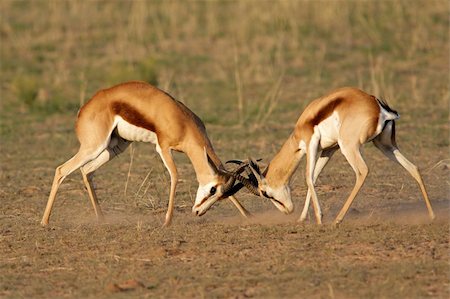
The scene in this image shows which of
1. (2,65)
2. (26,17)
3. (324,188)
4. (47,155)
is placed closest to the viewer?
(324,188)

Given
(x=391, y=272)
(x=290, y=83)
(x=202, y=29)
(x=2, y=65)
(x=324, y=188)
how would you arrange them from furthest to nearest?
(x=202, y=29) → (x=2, y=65) → (x=290, y=83) → (x=324, y=188) → (x=391, y=272)

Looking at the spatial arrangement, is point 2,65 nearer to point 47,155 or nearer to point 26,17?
point 26,17

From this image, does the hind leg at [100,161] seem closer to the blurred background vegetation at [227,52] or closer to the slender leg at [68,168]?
the slender leg at [68,168]

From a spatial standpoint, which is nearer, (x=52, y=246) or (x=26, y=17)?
(x=52, y=246)

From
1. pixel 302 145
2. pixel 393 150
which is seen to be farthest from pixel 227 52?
pixel 393 150

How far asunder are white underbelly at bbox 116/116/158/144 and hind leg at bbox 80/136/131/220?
27cm

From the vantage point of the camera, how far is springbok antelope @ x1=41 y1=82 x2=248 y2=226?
8.42 metres

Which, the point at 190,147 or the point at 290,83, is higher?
the point at 190,147

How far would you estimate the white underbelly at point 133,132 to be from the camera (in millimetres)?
8633

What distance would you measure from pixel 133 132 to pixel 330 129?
67.9 inches

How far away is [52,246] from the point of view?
25.2 feet

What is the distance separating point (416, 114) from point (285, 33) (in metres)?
5.59

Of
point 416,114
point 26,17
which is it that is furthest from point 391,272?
point 26,17

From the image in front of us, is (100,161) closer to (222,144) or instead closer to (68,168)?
(68,168)
